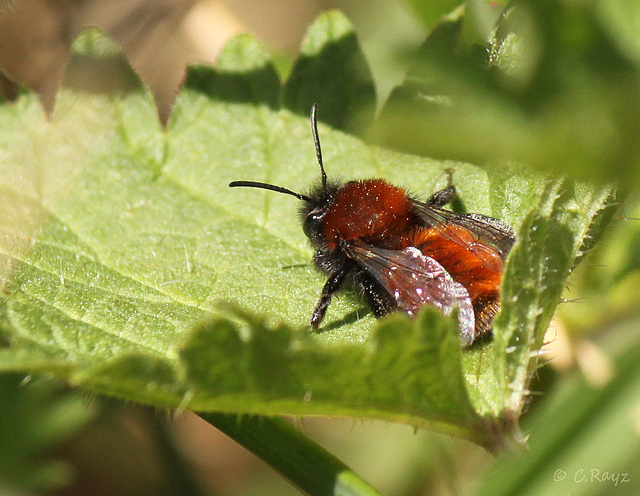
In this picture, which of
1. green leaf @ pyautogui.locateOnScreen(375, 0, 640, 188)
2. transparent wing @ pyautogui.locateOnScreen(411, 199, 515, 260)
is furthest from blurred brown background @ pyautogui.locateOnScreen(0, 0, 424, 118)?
green leaf @ pyautogui.locateOnScreen(375, 0, 640, 188)

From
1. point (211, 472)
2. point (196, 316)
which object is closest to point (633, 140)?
point (196, 316)

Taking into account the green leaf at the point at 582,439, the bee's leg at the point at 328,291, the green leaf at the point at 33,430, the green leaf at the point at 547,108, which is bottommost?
the green leaf at the point at 33,430

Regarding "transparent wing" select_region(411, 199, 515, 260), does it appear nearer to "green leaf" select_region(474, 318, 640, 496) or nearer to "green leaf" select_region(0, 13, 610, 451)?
"green leaf" select_region(0, 13, 610, 451)

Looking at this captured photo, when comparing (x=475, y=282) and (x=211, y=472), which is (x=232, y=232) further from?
(x=211, y=472)

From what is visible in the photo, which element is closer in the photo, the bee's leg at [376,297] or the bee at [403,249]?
the bee at [403,249]

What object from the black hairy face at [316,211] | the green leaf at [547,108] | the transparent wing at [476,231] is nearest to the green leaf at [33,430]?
the black hairy face at [316,211]

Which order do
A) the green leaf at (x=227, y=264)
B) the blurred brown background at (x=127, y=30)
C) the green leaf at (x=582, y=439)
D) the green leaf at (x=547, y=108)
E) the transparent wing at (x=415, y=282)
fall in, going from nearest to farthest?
1. the green leaf at (x=547, y=108)
2. the green leaf at (x=582, y=439)
3. the green leaf at (x=227, y=264)
4. the transparent wing at (x=415, y=282)
5. the blurred brown background at (x=127, y=30)

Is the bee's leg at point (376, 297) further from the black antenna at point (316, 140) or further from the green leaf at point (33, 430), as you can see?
the green leaf at point (33, 430)
